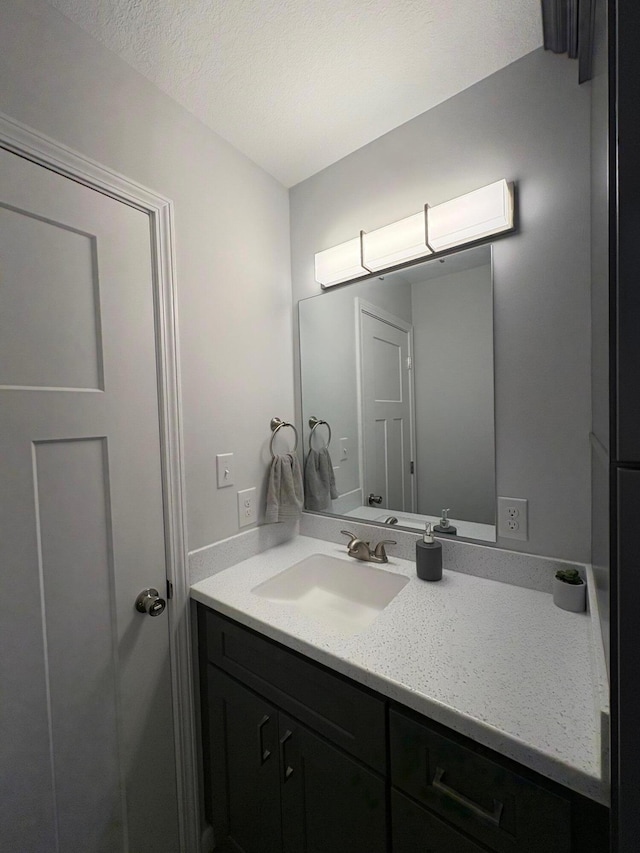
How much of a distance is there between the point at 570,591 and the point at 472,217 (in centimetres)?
113

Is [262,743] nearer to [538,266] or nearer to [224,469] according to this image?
[224,469]

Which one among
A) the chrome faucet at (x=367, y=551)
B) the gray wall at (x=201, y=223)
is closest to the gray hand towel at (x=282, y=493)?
the gray wall at (x=201, y=223)

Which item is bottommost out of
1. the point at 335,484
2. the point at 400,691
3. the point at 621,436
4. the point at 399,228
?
the point at 400,691

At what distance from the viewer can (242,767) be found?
3.52 ft

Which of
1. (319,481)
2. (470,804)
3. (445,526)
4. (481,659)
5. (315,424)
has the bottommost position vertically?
(470,804)

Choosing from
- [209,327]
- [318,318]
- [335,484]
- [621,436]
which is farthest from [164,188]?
[621,436]

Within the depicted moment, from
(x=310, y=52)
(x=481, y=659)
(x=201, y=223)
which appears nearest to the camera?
(x=481, y=659)

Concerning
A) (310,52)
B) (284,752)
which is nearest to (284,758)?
(284,752)

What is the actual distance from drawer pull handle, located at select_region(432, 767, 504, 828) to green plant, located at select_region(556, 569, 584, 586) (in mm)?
551

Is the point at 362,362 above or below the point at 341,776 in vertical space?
above

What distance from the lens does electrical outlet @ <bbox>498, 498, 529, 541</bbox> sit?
3.68ft

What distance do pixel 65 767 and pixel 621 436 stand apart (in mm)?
1385

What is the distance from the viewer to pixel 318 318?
160 centimetres

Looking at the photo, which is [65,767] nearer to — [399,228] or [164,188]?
[164,188]
